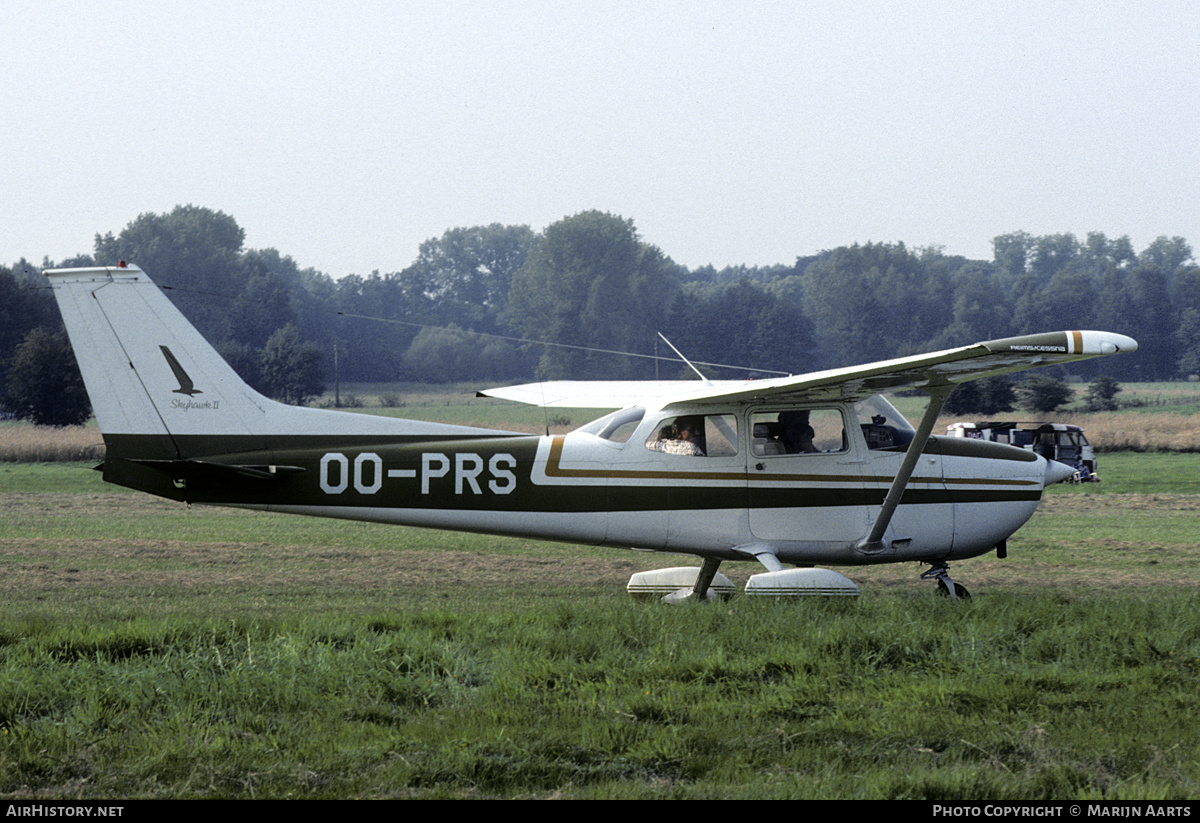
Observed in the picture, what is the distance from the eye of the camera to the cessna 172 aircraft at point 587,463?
9.84 meters

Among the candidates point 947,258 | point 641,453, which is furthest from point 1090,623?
point 947,258

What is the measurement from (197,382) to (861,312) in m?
95.7

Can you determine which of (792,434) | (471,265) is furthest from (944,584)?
(471,265)

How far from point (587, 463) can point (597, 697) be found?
4186 mm

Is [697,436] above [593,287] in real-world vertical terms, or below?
below

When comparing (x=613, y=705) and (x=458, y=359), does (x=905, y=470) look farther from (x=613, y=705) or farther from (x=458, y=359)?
(x=458, y=359)

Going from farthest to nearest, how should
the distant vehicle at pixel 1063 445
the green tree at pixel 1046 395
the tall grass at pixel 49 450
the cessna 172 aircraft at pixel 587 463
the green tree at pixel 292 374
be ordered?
1. the green tree at pixel 292 374
2. the green tree at pixel 1046 395
3. the tall grass at pixel 49 450
4. the distant vehicle at pixel 1063 445
5. the cessna 172 aircraft at pixel 587 463

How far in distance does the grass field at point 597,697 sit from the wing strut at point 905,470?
0.87 meters

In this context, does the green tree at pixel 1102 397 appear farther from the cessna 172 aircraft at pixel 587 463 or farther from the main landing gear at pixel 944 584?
the cessna 172 aircraft at pixel 587 463

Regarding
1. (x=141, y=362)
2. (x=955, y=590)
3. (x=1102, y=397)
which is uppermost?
(x=141, y=362)

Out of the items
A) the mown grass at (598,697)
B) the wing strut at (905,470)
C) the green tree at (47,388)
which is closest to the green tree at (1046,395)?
the mown grass at (598,697)

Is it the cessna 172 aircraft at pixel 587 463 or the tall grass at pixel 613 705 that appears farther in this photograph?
the cessna 172 aircraft at pixel 587 463

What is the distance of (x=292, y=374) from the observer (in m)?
62.0

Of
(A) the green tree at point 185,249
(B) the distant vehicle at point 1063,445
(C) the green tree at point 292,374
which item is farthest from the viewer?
(A) the green tree at point 185,249
